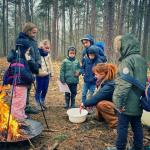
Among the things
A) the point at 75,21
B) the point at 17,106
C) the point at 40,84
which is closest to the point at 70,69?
the point at 40,84

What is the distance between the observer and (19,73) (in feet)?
18.2

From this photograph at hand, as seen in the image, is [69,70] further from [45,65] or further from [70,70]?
[45,65]

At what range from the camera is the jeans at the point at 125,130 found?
4.55 meters

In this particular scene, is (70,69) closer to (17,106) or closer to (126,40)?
(17,106)

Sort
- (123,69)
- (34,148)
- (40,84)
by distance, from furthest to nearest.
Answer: (40,84), (34,148), (123,69)

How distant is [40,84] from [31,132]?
6.94 feet

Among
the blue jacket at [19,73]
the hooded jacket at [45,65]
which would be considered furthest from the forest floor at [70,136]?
the blue jacket at [19,73]

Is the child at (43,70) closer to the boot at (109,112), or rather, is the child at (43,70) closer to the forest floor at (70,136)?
the forest floor at (70,136)

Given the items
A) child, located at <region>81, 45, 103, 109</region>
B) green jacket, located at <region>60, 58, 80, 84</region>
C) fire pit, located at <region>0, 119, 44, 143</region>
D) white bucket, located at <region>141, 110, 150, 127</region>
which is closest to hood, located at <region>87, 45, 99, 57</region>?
child, located at <region>81, 45, 103, 109</region>

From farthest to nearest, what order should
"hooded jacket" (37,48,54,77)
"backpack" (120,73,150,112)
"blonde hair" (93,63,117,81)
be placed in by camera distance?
"hooded jacket" (37,48,54,77) → "blonde hair" (93,63,117,81) → "backpack" (120,73,150,112)

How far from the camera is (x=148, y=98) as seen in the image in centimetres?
422

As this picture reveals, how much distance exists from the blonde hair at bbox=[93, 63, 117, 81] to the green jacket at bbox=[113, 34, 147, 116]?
1.01 m

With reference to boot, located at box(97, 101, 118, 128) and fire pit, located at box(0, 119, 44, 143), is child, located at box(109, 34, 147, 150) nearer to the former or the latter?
boot, located at box(97, 101, 118, 128)

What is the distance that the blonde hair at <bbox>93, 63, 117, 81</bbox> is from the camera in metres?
5.41
